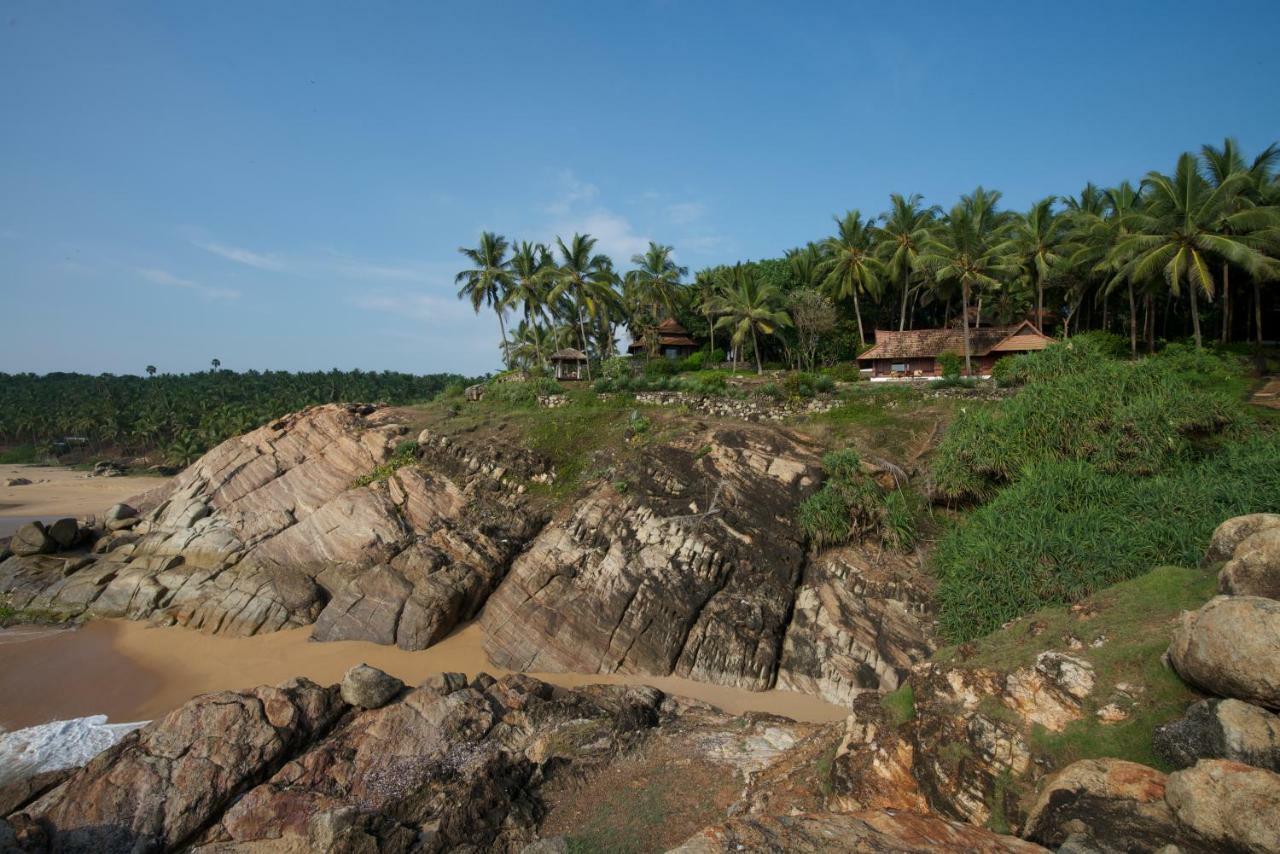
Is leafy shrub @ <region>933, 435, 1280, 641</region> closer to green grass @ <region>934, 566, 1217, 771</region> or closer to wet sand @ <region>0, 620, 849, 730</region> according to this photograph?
green grass @ <region>934, 566, 1217, 771</region>

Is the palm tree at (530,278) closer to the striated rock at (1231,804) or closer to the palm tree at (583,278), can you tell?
the palm tree at (583,278)

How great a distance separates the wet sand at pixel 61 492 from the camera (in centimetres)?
3962

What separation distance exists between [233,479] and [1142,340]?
45.0m

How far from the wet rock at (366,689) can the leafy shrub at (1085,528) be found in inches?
489

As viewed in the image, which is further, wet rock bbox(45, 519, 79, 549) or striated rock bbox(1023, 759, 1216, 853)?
wet rock bbox(45, 519, 79, 549)

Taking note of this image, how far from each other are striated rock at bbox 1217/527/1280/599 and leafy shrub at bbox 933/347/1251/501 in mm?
8312

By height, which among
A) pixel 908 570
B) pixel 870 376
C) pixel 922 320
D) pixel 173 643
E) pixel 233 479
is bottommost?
pixel 173 643

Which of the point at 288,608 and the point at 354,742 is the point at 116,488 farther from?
the point at 354,742

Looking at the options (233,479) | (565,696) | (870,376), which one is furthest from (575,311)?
(565,696)

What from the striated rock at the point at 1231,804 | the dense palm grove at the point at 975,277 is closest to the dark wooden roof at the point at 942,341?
the dense palm grove at the point at 975,277

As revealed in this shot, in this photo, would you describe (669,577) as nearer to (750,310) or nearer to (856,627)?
(856,627)

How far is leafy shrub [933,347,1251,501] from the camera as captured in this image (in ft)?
49.7

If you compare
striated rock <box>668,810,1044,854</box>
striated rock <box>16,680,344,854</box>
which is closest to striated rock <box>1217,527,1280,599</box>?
striated rock <box>668,810,1044,854</box>

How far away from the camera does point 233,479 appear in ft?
77.4
